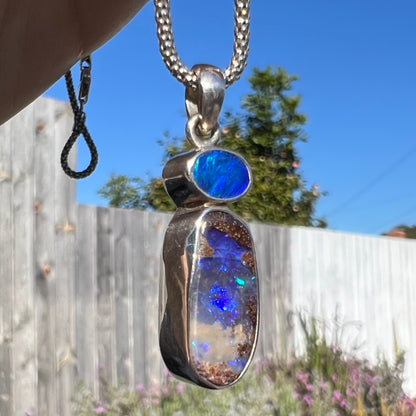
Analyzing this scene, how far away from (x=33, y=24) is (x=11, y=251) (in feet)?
8.09

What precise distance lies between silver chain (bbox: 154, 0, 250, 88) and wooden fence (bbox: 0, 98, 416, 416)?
250 cm

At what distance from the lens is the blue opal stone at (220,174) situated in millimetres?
737

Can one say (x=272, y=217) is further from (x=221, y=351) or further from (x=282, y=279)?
(x=221, y=351)

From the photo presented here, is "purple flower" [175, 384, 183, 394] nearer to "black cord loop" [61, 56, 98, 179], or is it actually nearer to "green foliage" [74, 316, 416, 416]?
"green foliage" [74, 316, 416, 416]

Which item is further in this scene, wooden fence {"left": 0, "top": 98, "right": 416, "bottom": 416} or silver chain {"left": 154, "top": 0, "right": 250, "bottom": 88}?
wooden fence {"left": 0, "top": 98, "right": 416, "bottom": 416}

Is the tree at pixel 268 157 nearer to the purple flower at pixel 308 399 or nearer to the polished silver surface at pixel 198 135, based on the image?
the purple flower at pixel 308 399

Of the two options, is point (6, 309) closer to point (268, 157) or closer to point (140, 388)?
point (140, 388)

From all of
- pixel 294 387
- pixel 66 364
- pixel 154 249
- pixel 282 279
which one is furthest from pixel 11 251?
pixel 282 279

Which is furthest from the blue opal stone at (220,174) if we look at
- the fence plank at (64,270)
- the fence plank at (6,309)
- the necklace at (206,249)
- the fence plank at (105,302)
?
the fence plank at (105,302)

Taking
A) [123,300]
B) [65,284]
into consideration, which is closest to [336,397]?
[123,300]

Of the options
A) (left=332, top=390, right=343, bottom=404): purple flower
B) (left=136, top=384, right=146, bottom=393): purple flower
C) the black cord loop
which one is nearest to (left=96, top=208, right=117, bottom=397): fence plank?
(left=136, top=384, right=146, bottom=393): purple flower

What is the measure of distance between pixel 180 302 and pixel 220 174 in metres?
0.14

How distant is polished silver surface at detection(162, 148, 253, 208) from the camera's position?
731mm

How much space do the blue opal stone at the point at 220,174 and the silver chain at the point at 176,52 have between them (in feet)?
0.25
